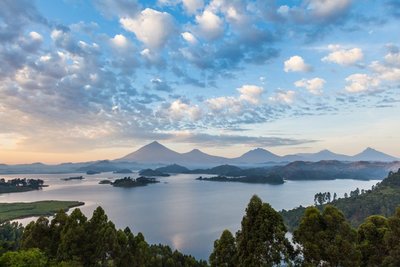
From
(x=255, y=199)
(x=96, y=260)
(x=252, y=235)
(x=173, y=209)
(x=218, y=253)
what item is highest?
(x=255, y=199)

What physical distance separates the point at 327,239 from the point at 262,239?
2.28 metres

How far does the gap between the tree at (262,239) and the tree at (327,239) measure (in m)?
0.71

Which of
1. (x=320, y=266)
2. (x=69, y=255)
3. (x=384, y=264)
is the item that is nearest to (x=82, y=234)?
(x=69, y=255)

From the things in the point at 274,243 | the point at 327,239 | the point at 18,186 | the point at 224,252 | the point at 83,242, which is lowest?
the point at 18,186

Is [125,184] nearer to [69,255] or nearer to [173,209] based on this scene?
[173,209]

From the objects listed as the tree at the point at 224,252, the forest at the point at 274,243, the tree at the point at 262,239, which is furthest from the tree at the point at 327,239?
the tree at the point at 224,252

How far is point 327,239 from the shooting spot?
38.2 ft

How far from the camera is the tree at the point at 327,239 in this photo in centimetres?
1129

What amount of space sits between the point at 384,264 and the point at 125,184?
159 meters

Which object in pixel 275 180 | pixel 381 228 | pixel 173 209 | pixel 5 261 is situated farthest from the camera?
pixel 275 180

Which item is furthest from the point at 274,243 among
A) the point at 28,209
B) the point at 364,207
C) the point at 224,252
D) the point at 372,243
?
the point at 28,209

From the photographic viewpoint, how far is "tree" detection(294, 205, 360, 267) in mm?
11289

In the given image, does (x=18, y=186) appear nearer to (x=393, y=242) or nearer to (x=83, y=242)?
(x=83, y=242)

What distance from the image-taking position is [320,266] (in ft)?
37.8
